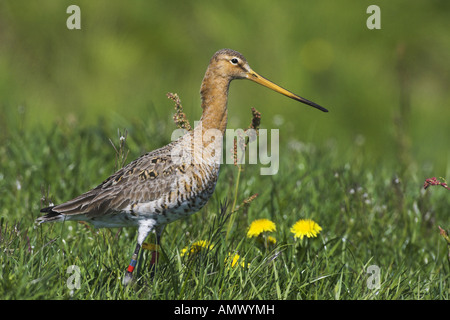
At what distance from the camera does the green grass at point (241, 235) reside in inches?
156

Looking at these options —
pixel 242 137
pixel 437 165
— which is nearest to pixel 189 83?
pixel 437 165

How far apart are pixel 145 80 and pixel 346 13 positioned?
9.91 ft

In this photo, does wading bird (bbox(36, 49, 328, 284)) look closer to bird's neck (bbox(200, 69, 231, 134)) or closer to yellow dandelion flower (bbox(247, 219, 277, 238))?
bird's neck (bbox(200, 69, 231, 134))

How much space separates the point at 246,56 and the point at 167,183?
18.9ft

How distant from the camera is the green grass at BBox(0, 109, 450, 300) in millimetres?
3955

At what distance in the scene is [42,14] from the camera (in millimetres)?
10594

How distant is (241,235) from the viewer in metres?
4.91

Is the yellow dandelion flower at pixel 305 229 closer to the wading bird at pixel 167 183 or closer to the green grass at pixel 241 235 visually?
the green grass at pixel 241 235

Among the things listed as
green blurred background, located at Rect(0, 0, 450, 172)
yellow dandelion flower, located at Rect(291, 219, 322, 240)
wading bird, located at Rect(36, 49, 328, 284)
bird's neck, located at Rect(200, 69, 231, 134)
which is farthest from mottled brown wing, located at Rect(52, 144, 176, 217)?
green blurred background, located at Rect(0, 0, 450, 172)

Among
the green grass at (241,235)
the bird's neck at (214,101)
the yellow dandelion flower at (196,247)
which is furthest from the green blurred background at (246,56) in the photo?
the yellow dandelion flower at (196,247)

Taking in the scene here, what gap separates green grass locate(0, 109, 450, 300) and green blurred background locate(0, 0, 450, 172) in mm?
2286

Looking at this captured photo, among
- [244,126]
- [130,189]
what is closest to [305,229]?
[130,189]

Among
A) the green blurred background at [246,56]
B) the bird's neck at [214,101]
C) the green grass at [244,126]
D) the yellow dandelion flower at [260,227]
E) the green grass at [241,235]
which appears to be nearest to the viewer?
the green grass at [241,235]

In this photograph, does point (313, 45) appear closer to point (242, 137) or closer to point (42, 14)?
point (42, 14)
